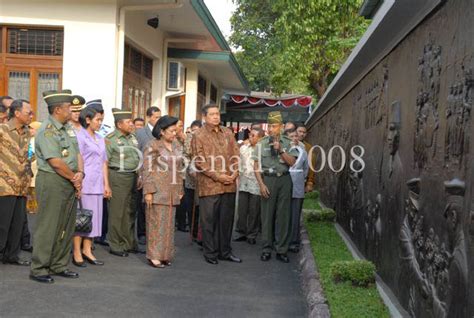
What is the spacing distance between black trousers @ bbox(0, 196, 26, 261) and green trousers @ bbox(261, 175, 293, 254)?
2971 mm

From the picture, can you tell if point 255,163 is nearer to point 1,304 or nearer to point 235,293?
point 235,293

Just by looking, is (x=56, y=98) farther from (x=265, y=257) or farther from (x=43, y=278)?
(x=265, y=257)

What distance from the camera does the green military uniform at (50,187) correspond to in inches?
223

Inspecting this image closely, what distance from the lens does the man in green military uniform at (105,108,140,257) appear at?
7219mm

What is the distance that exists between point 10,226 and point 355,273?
3.78 meters

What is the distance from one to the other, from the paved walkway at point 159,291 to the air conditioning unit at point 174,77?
6.95 metres

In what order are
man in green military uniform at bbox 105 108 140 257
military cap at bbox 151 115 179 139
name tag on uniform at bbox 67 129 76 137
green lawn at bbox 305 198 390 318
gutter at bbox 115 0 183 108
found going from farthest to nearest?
1. gutter at bbox 115 0 183 108
2. man in green military uniform at bbox 105 108 140 257
3. military cap at bbox 151 115 179 139
4. name tag on uniform at bbox 67 129 76 137
5. green lawn at bbox 305 198 390 318

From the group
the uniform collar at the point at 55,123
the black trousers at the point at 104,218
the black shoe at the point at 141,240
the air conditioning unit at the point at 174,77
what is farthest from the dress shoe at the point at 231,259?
the air conditioning unit at the point at 174,77

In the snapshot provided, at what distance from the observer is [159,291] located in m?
5.68

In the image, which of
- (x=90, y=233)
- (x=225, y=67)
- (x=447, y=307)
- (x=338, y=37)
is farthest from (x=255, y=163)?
(x=338, y=37)

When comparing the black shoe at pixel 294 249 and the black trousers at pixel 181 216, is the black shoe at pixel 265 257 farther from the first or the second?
the black trousers at pixel 181 216

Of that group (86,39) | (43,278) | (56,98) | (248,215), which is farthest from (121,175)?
(86,39)

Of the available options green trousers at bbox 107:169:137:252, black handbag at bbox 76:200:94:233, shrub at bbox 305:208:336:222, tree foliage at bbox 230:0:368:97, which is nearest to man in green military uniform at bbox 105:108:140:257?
green trousers at bbox 107:169:137:252

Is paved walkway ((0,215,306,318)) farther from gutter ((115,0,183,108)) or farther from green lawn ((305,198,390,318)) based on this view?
gutter ((115,0,183,108))
